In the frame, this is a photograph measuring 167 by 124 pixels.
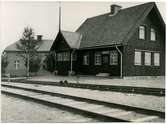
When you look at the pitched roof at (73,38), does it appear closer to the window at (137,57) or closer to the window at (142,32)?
the window at (137,57)

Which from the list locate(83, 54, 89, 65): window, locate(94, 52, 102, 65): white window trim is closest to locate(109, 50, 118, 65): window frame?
locate(94, 52, 102, 65): white window trim

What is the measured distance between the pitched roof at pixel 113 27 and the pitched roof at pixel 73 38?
0.50 meters

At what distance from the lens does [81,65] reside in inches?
1100

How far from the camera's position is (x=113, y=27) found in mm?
25953

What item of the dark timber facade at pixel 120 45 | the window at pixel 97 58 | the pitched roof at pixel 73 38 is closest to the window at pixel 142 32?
the dark timber facade at pixel 120 45

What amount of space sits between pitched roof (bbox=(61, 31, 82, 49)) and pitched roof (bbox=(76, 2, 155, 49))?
1.65 feet

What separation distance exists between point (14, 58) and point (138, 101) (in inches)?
1453

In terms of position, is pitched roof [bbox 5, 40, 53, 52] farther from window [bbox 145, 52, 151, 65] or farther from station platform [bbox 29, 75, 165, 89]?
station platform [bbox 29, 75, 165, 89]

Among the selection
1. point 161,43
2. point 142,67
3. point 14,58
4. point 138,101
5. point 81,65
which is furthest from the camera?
point 14,58

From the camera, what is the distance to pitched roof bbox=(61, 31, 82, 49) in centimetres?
2775

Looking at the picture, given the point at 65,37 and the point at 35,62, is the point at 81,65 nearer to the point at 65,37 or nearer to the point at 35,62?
the point at 65,37

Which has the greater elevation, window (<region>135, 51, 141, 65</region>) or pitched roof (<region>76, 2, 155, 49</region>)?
pitched roof (<region>76, 2, 155, 49</region>)

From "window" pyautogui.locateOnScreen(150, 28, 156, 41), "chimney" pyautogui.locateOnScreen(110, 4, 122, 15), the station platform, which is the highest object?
"chimney" pyautogui.locateOnScreen(110, 4, 122, 15)

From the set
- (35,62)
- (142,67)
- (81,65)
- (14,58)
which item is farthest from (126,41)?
(14,58)
